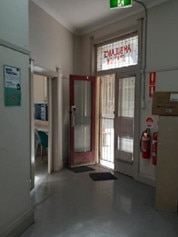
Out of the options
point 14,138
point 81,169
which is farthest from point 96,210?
point 81,169

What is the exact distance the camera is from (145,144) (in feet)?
12.3

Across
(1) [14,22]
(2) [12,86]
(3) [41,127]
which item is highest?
(1) [14,22]

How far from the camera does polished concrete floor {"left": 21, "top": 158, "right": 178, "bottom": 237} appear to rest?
246cm

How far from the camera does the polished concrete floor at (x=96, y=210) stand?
8.07 feet

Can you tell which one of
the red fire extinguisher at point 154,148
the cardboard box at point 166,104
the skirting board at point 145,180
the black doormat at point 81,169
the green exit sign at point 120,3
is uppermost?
the green exit sign at point 120,3

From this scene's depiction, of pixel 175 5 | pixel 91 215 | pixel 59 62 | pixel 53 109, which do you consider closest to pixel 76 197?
pixel 91 215

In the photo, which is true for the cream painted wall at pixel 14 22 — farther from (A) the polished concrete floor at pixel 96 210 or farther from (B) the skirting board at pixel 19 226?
(A) the polished concrete floor at pixel 96 210

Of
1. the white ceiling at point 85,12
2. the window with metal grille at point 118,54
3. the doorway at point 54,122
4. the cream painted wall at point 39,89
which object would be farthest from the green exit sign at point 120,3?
the cream painted wall at point 39,89

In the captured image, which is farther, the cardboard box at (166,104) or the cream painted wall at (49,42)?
the cream painted wall at (49,42)

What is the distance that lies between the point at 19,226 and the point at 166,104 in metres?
2.29

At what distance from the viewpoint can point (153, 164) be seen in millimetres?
3725

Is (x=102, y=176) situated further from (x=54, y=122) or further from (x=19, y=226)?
(x=19, y=226)

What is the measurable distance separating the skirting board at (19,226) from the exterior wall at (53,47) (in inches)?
89.5

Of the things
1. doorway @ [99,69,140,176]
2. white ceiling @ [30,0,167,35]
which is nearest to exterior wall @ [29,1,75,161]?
white ceiling @ [30,0,167,35]
